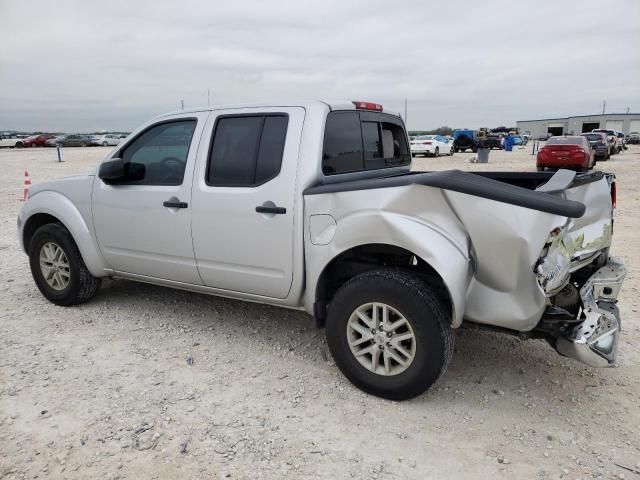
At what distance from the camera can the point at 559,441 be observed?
2742 mm

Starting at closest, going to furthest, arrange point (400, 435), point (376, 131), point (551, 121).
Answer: point (400, 435) < point (376, 131) < point (551, 121)

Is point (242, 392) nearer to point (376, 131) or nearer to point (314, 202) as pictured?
point (314, 202)

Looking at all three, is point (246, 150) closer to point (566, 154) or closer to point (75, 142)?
point (566, 154)

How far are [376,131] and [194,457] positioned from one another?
8.85ft

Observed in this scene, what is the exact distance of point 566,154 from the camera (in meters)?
18.9

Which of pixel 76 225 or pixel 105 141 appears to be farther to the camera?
pixel 105 141

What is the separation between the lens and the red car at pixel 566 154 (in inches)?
741

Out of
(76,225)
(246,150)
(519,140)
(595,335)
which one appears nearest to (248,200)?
(246,150)

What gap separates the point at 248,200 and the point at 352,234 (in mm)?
841

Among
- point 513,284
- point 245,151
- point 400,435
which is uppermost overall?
point 245,151

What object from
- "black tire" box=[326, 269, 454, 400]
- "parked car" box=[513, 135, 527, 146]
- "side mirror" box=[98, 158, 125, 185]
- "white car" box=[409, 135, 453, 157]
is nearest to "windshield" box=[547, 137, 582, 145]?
"white car" box=[409, 135, 453, 157]

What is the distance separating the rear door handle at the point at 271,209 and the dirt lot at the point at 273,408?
113 cm

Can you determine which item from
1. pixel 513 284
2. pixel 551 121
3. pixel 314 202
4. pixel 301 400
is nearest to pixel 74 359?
pixel 301 400

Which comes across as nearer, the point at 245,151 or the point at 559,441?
the point at 559,441
